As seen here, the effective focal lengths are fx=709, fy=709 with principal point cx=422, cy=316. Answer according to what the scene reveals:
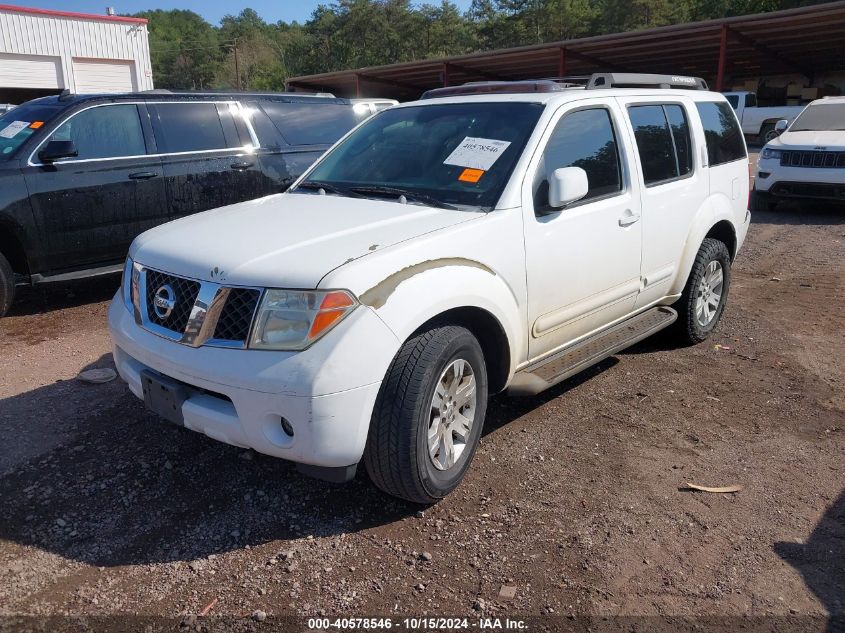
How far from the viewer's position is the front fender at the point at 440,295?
2.89 m

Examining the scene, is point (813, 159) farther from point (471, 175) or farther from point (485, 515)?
point (485, 515)

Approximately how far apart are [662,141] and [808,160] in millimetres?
7684

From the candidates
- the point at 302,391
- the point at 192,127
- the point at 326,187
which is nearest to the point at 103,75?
the point at 192,127

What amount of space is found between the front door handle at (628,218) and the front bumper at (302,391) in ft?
6.72

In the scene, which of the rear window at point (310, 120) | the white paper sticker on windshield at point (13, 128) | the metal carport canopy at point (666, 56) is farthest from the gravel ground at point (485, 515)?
the metal carport canopy at point (666, 56)

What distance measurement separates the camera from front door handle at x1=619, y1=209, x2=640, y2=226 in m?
4.29

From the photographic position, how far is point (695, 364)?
5211 mm

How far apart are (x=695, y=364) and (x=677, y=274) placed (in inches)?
27.2

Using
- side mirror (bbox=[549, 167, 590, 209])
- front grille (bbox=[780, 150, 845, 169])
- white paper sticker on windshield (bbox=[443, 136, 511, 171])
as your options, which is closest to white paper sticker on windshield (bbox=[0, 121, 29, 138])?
white paper sticker on windshield (bbox=[443, 136, 511, 171])

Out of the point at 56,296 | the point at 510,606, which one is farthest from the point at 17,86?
the point at 510,606

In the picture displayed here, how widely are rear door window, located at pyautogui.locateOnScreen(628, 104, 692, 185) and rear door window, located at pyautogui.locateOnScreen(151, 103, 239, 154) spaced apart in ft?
14.2

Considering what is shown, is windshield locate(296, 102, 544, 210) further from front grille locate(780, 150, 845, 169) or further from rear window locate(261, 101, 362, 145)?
front grille locate(780, 150, 845, 169)

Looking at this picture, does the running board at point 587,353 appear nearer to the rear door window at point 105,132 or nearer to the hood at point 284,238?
the hood at point 284,238

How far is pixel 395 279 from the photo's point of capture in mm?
2955
